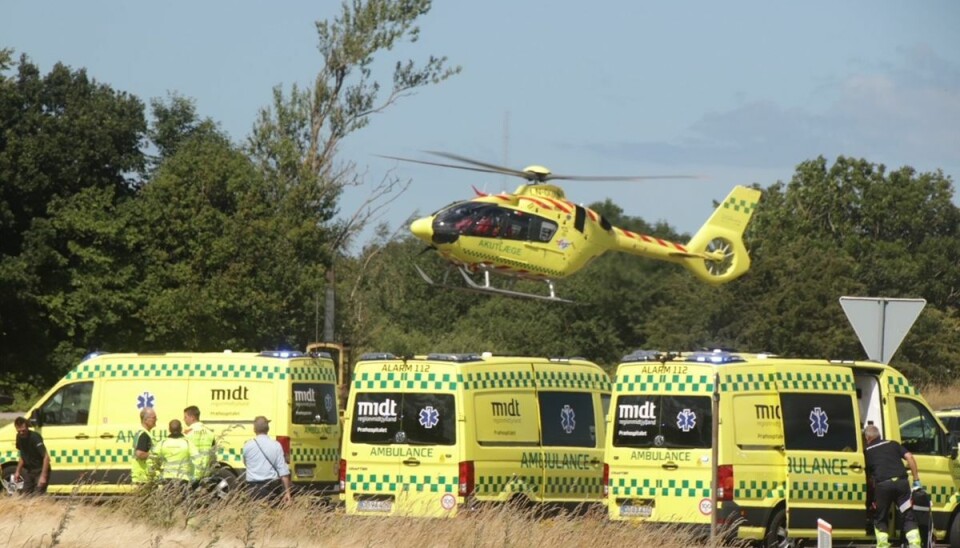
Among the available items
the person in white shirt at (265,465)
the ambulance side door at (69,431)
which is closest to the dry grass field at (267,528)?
the person in white shirt at (265,465)

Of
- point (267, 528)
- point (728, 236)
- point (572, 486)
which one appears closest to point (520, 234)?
point (728, 236)

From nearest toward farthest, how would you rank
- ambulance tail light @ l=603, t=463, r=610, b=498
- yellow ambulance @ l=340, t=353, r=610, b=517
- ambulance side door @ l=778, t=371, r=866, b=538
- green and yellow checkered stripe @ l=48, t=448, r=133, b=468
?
ambulance side door @ l=778, t=371, r=866, b=538
ambulance tail light @ l=603, t=463, r=610, b=498
yellow ambulance @ l=340, t=353, r=610, b=517
green and yellow checkered stripe @ l=48, t=448, r=133, b=468

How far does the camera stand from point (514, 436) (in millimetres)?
19734

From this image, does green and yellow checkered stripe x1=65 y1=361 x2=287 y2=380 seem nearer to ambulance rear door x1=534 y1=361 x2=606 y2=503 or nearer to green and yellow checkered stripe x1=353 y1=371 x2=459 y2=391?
green and yellow checkered stripe x1=353 y1=371 x2=459 y2=391

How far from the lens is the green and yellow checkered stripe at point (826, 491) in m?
18.0

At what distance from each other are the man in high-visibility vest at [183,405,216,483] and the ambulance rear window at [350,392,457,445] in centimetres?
→ 175

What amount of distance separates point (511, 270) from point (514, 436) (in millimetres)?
17778

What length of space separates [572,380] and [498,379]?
1680 millimetres

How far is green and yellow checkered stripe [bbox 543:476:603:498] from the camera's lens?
20234 mm

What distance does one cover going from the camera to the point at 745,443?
58.2 ft

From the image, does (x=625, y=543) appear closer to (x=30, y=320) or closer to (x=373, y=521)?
(x=373, y=521)

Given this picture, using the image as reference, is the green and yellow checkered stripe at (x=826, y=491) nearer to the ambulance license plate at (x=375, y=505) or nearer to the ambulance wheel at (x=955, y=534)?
the ambulance wheel at (x=955, y=534)

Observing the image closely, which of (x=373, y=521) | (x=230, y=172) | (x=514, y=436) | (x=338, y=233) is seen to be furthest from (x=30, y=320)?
(x=373, y=521)

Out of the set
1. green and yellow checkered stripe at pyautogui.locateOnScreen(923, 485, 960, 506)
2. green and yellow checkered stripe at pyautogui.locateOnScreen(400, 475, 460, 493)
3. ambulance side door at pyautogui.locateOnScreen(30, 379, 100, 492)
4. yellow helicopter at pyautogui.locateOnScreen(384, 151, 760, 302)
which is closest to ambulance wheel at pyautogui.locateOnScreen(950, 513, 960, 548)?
green and yellow checkered stripe at pyautogui.locateOnScreen(923, 485, 960, 506)
